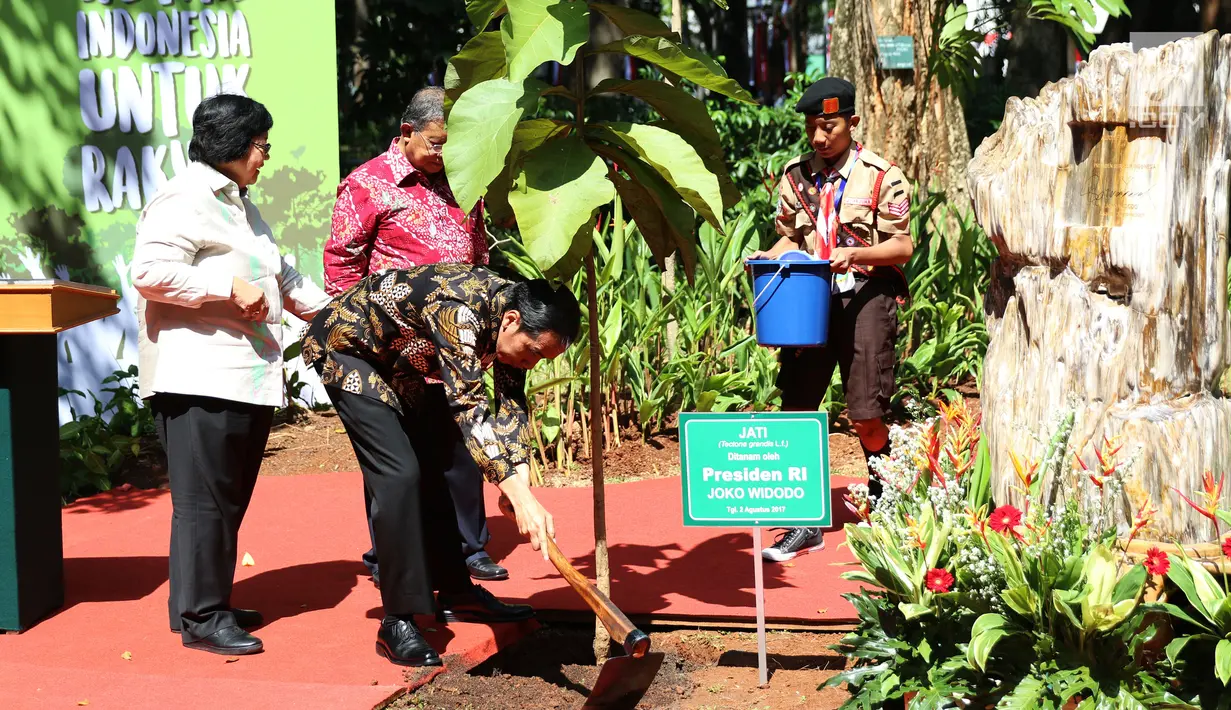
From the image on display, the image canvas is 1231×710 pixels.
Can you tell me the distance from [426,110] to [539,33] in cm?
134

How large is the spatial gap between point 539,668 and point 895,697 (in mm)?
1301

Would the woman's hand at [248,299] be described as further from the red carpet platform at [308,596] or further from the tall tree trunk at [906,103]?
the tall tree trunk at [906,103]

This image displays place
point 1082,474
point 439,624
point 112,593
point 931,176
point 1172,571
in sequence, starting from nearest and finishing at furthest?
point 1172,571 → point 1082,474 → point 439,624 → point 112,593 → point 931,176

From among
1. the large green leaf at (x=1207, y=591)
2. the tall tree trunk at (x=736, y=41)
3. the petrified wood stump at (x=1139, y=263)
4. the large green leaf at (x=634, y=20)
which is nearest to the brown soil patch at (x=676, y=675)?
the petrified wood stump at (x=1139, y=263)

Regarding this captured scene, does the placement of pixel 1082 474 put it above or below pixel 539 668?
above

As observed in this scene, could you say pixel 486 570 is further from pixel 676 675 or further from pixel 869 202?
pixel 869 202

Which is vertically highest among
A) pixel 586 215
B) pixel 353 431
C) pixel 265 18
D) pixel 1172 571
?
pixel 265 18

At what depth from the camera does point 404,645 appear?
4.09 meters

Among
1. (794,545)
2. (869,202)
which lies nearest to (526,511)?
(794,545)

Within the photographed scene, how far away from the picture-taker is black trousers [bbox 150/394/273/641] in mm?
4262

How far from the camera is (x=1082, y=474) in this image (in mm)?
3502

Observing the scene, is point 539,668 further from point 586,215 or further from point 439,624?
point 586,215

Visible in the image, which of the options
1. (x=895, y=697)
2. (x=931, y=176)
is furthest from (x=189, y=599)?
(x=931, y=176)

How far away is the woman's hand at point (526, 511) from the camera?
3.52m
